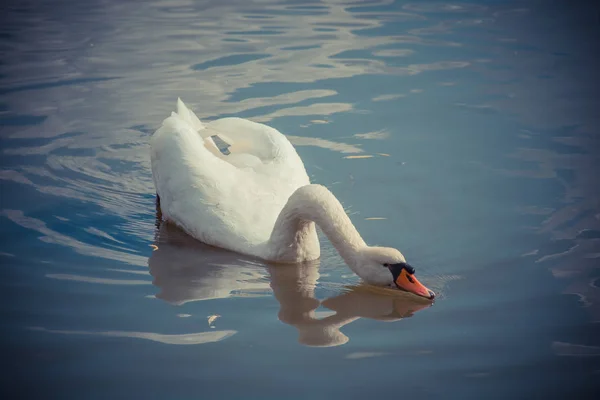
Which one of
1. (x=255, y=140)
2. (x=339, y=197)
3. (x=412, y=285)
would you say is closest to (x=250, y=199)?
(x=255, y=140)

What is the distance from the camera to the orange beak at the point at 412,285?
21.5ft

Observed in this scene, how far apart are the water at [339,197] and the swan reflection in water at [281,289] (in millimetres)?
22

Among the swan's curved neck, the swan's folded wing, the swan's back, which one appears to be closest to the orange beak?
the swan's curved neck

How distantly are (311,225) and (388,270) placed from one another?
1.01 m

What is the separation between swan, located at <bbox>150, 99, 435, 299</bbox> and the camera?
6.94m

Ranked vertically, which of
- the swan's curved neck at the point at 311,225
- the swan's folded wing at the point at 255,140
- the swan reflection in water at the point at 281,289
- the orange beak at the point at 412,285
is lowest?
the swan reflection in water at the point at 281,289

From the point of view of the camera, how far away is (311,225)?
24.5ft

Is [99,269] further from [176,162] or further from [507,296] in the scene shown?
[507,296]

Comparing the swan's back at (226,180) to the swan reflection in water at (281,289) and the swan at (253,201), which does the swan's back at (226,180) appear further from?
the swan reflection in water at (281,289)

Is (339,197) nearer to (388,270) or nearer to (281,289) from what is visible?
(281,289)

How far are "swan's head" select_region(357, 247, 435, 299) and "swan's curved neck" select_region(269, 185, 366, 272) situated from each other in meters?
0.13

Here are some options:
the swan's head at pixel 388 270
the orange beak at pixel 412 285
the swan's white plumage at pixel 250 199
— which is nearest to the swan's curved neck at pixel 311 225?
the swan's white plumage at pixel 250 199

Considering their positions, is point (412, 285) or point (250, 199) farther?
point (250, 199)

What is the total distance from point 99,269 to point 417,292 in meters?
2.60
